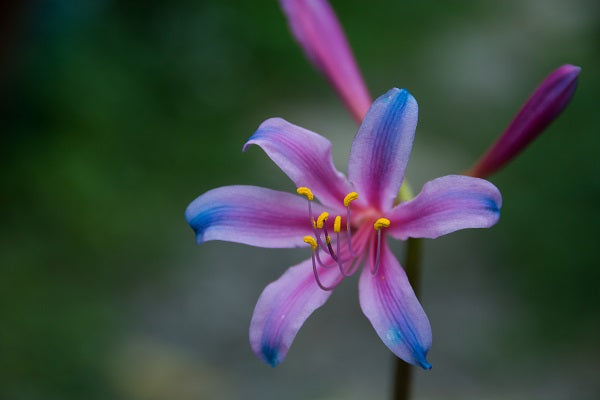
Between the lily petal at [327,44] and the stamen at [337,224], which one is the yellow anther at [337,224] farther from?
the lily petal at [327,44]

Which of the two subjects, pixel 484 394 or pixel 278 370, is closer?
pixel 484 394

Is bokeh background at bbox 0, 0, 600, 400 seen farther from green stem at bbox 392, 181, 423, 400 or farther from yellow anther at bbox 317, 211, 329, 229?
yellow anther at bbox 317, 211, 329, 229

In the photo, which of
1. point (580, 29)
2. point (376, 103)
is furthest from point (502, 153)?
point (580, 29)

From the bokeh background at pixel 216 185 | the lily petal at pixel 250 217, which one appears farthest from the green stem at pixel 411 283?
the bokeh background at pixel 216 185

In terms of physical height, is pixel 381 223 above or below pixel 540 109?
below

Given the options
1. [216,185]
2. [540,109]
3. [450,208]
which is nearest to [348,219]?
[450,208]

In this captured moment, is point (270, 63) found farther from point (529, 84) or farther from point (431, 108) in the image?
point (529, 84)

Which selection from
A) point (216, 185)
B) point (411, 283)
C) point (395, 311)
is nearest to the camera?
point (395, 311)

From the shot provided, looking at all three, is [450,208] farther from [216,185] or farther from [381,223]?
[216,185]
